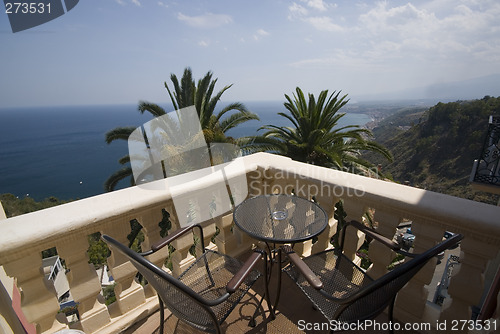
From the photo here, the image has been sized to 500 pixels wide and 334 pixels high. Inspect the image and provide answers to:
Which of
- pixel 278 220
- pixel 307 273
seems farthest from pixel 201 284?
pixel 307 273

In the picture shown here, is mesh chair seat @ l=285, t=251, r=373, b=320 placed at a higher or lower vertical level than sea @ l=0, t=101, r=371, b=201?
higher

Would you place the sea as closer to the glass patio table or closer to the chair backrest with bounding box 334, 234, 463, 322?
the glass patio table

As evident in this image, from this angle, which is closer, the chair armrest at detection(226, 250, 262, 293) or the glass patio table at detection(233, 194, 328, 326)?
the chair armrest at detection(226, 250, 262, 293)

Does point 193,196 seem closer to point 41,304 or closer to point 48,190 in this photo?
point 41,304

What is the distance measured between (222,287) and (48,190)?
265ft

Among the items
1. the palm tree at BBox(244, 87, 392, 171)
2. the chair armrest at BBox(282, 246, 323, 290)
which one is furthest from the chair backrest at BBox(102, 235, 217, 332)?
the palm tree at BBox(244, 87, 392, 171)

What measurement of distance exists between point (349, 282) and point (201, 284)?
3.64 ft

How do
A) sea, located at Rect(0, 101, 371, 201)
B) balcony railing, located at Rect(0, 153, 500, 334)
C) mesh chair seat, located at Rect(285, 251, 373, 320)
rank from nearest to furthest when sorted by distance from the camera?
balcony railing, located at Rect(0, 153, 500, 334) → mesh chair seat, located at Rect(285, 251, 373, 320) → sea, located at Rect(0, 101, 371, 201)

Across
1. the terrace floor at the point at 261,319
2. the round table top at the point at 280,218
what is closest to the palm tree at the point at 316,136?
the round table top at the point at 280,218

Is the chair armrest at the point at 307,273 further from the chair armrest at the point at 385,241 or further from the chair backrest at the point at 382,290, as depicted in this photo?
the chair armrest at the point at 385,241

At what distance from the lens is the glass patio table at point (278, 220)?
71.4 inches

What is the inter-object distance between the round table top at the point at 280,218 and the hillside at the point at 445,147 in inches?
1232

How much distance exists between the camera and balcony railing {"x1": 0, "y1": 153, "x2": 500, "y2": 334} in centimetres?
137

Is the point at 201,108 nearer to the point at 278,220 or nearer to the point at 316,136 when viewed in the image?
the point at 316,136
